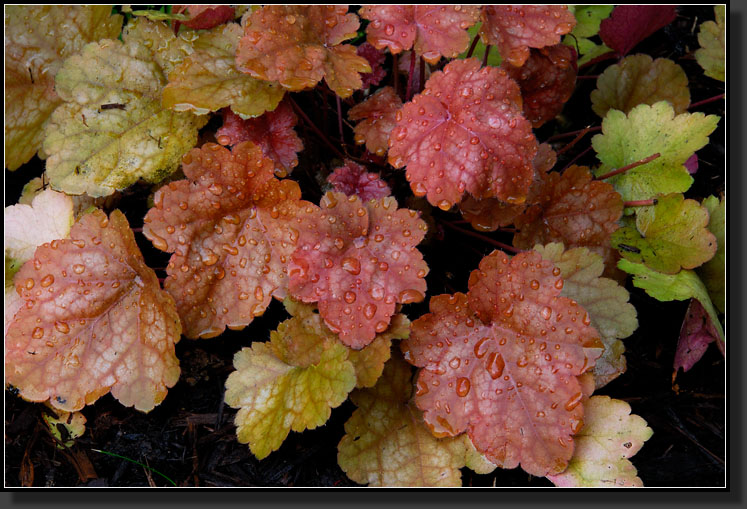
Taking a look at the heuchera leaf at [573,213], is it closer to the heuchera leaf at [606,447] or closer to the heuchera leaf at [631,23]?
the heuchera leaf at [606,447]

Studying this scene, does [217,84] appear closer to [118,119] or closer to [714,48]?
[118,119]

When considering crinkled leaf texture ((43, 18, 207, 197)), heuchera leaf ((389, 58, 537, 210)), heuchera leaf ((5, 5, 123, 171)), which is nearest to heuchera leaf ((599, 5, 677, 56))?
heuchera leaf ((389, 58, 537, 210))

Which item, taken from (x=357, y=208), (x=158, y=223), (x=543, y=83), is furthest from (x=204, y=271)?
(x=543, y=83)

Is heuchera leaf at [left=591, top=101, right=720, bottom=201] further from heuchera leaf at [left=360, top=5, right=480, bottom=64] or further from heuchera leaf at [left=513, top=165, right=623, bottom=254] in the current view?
heuchera leaf at [left=360, top=5, right=480, bottom=64]

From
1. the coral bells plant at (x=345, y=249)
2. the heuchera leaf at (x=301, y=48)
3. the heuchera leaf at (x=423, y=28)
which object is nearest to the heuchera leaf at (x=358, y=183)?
the coral bells plant at (x=345, y=249)

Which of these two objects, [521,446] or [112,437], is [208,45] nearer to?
[112,437]

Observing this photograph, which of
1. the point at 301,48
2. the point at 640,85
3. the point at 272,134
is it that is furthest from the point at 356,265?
the point at 640,85

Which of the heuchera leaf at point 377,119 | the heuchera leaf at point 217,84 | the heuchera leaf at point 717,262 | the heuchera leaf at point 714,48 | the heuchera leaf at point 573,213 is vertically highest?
the heuchera leaf at point 217,84
